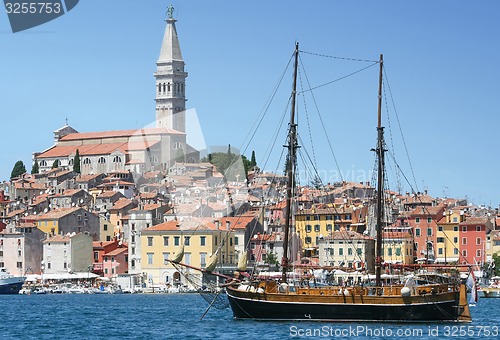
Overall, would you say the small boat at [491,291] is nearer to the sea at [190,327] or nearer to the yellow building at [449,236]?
the yellow building at [449,236]

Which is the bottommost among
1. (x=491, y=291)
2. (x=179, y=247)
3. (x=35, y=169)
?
(x=491, y=291)

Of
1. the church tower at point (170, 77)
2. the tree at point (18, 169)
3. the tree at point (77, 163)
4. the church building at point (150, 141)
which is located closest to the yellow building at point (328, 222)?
the church building at point (150, 141)

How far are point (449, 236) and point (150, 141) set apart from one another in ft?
206

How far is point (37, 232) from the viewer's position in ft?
330

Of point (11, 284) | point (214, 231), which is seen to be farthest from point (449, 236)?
point (11, 284)

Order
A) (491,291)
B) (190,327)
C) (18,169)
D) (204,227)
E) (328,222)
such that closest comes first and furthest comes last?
1. (190,327)
2. (491,291)
3. (204,227)
4. (328,222)
5. (18,169)

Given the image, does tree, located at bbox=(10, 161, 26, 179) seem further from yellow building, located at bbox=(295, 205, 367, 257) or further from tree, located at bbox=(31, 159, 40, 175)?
yellow building, located at bbox=(295, 205, 367, 257)

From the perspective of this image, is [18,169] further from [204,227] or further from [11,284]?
[204,227]

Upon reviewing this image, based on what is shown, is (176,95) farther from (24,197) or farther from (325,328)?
(325,328)

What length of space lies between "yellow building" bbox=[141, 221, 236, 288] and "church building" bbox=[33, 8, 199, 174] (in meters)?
52.7

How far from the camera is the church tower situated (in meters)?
171

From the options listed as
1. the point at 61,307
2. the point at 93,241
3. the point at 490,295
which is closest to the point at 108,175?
the point at 93,241

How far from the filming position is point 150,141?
14788cm

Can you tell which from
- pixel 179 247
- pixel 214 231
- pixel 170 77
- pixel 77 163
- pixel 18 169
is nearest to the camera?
pixel 179 247
